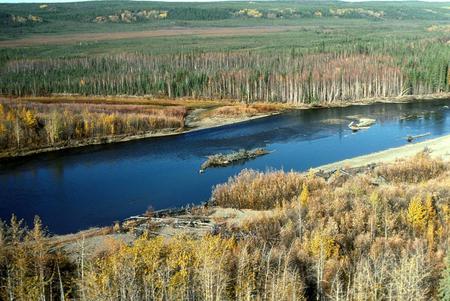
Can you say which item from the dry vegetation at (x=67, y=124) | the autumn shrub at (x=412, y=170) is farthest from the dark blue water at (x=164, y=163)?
the autumn shrub at (x=412, y=170)

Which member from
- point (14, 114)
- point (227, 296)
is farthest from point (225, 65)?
point (227, 296)

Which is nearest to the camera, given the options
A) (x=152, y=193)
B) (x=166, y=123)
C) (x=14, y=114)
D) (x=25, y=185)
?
(x=152, y=193)

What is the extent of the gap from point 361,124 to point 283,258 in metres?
47.5

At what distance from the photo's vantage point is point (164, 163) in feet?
178

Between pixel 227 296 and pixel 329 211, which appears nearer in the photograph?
pixel 227 296

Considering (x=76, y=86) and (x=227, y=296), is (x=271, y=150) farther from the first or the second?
(x=76, y=86)

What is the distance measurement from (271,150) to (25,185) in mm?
23920

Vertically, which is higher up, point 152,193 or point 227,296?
point 227,296

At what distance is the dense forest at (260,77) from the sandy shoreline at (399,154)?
1251 inches

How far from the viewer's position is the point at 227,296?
2144 cm

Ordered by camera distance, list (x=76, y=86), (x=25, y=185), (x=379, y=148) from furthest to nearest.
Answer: (x=76, y=86)
(x=379, y=148)
(x=25, y=185)

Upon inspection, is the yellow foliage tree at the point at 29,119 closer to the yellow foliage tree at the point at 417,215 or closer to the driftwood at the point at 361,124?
the driftwood at the point at 361,124

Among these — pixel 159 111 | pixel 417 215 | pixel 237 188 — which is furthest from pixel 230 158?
pixel 417 215

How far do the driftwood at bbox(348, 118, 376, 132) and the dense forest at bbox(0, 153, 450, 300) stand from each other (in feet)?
101
